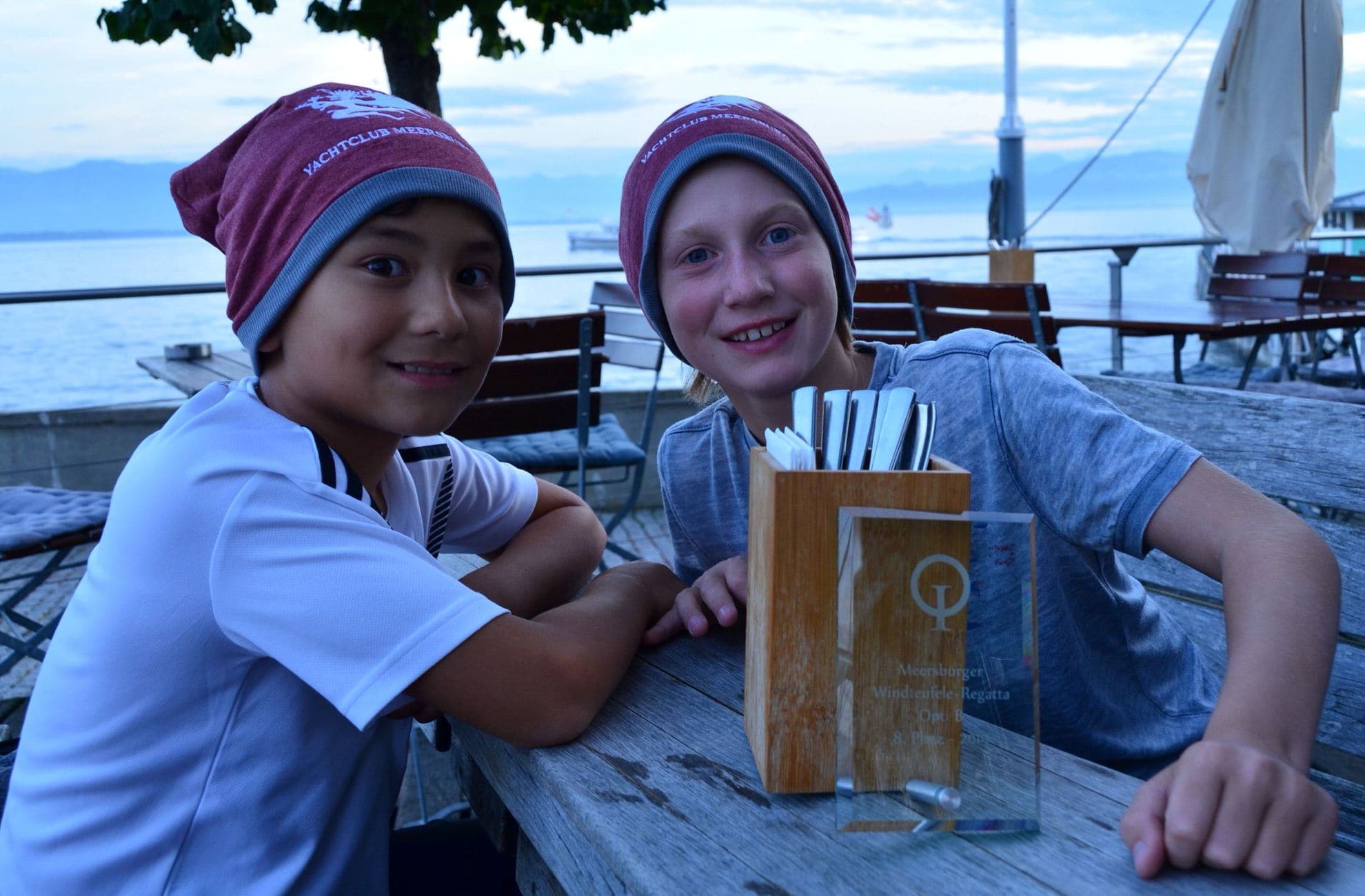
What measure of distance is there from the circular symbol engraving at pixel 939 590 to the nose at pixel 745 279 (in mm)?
649

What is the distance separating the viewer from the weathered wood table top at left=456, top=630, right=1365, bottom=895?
0.78 m

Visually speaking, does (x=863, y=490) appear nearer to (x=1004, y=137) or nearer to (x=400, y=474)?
(x=400, y=474)

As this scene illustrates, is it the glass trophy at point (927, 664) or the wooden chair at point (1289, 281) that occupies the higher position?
the wooden chair at point (1289, 281)

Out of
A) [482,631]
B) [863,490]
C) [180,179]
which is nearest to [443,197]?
[180,179]

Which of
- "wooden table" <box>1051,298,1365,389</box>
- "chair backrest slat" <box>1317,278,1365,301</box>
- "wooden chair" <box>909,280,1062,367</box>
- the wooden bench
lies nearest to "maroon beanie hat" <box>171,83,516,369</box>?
the wooden bench

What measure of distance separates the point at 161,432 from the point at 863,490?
2.72 ft

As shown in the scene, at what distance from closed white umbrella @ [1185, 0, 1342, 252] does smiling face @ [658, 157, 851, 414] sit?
5.63 meters

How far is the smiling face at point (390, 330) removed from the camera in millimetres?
1264

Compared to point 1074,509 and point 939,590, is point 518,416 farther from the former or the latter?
point 939,590

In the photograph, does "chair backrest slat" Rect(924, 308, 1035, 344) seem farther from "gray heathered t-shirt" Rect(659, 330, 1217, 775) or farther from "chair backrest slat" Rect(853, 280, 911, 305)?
"gray heathered t-shirt" Rect(659, 330, 1217, 775)

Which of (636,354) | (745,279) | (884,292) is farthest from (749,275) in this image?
(636,354)

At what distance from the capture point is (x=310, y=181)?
125 cm

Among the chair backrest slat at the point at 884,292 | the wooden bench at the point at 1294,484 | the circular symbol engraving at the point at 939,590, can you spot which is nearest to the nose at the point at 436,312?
the circular symbol engraving at the point at 939,590

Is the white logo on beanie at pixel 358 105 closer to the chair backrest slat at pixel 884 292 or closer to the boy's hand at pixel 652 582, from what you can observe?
the boy's hand at pixel 652 582
